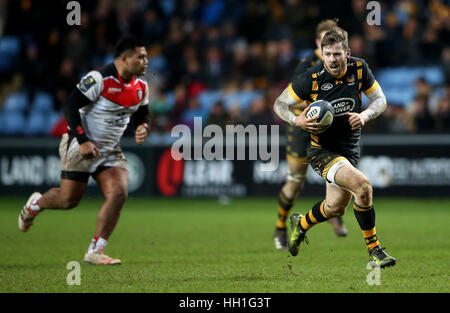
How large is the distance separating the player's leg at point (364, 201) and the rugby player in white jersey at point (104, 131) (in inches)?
90.6

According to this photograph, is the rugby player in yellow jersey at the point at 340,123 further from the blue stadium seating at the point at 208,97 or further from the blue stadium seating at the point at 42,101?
the blue stadium seating at the point at 42,101

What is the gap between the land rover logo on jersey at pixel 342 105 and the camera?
7125 millimetres

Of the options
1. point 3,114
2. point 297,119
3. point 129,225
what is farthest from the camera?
point 3,114

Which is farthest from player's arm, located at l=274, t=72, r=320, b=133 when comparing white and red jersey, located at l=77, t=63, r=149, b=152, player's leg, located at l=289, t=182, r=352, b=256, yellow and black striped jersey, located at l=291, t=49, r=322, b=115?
yellow and black striped jersey, located at l=291, t=49, r=322, b=115

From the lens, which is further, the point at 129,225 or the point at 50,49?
the point at 50,49

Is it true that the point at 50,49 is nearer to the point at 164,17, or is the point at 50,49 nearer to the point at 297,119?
the point at 164,17

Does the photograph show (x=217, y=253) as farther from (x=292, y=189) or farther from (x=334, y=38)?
(x=334, y=38)

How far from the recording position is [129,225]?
12.1 metres

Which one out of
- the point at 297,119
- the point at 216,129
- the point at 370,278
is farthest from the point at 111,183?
the point at 216,129

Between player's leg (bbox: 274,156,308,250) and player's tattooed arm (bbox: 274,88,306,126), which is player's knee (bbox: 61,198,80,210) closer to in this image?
player's tattooed arm (bbox: 274,88,306,126)

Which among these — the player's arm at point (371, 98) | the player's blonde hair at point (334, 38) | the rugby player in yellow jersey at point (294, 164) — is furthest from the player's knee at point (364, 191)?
the rugby player in yellow jersey at point (294, 164)

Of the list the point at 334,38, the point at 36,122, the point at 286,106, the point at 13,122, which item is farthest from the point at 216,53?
the point at 334,38

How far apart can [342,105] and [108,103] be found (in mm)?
2473

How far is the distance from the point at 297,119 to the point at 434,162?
9148 mm
